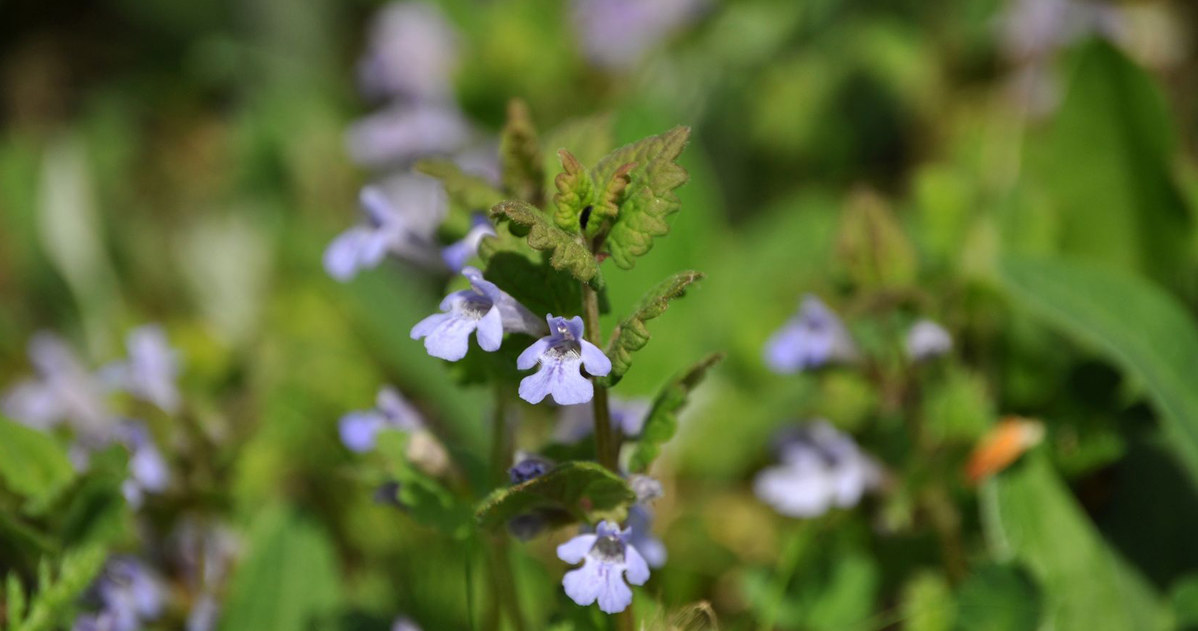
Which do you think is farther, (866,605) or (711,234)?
(711,234)

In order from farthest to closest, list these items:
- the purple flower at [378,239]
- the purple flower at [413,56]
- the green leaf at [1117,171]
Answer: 1. the purple flower at [413,56]
2. the green leaf at [1117,171]
3. the purple flower at [378,239]

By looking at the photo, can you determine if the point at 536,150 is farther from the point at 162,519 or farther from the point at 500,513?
the point at 162,519

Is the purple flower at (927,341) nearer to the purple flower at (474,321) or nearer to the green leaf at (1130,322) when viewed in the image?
the green leaf at (1130,322)

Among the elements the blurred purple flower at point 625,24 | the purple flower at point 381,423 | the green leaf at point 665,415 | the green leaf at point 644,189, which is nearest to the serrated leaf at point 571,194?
the green leaf at point 644,189

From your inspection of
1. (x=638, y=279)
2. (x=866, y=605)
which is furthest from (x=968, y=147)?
(x=866, y=605)

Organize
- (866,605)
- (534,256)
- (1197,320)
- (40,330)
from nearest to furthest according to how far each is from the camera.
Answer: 1. (534,256)
2. (866,605)
3. (1197,320)
4. (40,330)

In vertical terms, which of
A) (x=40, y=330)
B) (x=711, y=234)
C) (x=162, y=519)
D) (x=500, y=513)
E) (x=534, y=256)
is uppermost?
(x=40, y=330)
